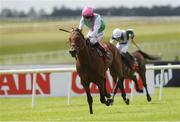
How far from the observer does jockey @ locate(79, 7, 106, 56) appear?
15016 millimetres

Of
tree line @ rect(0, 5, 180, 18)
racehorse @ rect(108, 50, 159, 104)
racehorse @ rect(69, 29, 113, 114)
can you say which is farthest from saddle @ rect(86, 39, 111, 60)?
tree line @ rect(0, 5, 180, 18)

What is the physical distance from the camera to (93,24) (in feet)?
49.8

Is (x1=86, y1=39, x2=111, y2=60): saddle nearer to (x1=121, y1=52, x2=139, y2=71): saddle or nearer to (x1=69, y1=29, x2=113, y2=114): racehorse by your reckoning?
(x1=69, y1=29, x2=113, y2=114): racehorse

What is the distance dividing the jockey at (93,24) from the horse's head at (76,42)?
72cm

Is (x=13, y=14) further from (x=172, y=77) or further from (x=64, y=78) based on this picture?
(x=64, y=78)

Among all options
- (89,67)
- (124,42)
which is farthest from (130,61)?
(89,67)

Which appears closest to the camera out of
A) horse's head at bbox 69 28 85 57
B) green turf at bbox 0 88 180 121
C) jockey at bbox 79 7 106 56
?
green turf at bbox 0 88 180 121

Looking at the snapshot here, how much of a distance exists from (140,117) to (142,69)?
244 inches

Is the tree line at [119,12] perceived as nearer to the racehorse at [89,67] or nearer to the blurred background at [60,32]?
the blurred background at [60,32]

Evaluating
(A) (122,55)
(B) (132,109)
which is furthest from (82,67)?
(A) (122,55)

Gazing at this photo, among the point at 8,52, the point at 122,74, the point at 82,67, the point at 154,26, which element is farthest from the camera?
the point at 154,26

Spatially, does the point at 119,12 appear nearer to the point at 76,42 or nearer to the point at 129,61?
the point at 129,61

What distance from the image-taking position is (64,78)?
877 inches

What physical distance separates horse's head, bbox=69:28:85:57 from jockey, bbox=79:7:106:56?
723mm
